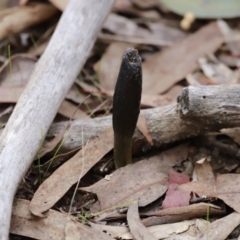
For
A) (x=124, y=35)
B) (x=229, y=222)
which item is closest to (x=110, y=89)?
(x=124, y=35)

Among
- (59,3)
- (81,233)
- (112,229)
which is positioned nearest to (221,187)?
(112,229)

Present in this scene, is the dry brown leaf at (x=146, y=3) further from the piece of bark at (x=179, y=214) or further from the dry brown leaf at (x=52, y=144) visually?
the piece of bark at (x=179, y=214)

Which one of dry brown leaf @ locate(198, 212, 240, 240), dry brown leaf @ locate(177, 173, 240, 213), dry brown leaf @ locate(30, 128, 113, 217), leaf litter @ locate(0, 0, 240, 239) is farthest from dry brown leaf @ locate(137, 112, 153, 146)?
dry brown leaf @ locate(198, 212, 240, 240)

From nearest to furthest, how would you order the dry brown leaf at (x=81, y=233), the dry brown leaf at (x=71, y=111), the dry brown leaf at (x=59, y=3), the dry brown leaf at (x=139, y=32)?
the dry brown leaf at (x=81, y=233) < the dry brown leaf at (x=71, y=111) < the dry brown leaf at (x=59, y=3) < the dry brown leaf at (x=139, y=32)

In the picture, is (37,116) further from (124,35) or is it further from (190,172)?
(124,35)

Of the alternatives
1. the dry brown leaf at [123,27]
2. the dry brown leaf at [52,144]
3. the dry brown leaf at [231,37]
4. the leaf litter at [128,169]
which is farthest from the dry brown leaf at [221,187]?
the dry brown leaf at [123,27]

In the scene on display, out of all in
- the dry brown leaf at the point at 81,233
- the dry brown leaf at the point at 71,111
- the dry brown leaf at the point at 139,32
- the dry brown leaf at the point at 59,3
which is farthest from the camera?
the dry brown leaf at the point at 139,32
